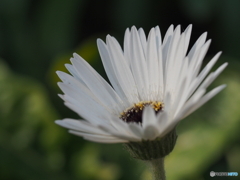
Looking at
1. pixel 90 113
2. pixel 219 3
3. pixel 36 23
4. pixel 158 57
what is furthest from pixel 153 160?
pixel 36 23

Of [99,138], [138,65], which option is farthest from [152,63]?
[99,138]

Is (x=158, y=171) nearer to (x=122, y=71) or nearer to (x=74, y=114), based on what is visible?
(x=122, y=71)

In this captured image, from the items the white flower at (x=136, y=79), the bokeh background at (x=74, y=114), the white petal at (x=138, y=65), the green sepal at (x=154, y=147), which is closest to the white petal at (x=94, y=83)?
the white flower at (x=136, y=79)

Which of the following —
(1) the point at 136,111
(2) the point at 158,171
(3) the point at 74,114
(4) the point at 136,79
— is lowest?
(2) the point at 158,171

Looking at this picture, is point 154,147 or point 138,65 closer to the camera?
point 154,147

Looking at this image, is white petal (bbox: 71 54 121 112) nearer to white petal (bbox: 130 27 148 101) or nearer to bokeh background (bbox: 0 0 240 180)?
white petal (bbox: 130 27 148 101)

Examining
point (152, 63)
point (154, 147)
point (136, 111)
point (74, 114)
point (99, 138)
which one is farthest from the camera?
point (74, 114)

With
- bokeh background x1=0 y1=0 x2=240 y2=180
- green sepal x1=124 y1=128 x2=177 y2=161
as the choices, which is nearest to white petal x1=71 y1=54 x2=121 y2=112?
green sepal x1=124 y1=128 x2=177 y2=161

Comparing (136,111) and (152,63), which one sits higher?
(152,63)
